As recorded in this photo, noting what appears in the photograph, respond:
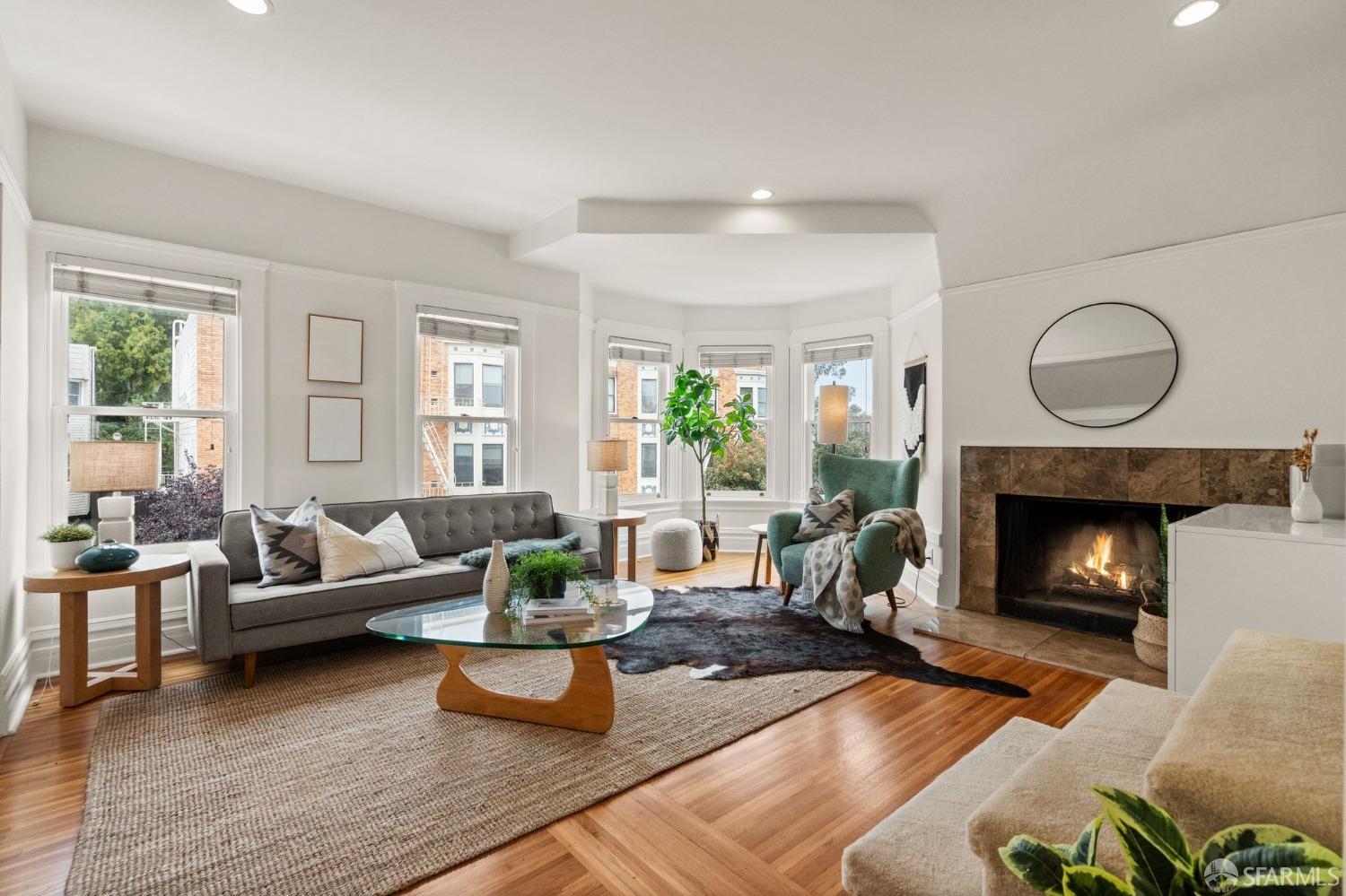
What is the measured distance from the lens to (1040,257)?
3.85 metres

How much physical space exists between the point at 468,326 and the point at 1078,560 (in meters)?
4.36

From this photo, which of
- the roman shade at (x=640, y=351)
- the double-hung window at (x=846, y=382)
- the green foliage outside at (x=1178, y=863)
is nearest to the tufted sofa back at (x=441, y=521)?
the roman shade at (x=640, y=351)

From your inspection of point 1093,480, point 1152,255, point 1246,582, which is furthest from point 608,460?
point 1246,582

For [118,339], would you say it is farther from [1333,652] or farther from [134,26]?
[1333,652]

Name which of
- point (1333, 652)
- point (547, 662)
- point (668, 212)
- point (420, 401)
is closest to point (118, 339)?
point (420, 401)

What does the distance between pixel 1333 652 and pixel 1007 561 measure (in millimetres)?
3255

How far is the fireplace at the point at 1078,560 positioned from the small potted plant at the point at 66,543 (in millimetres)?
4853

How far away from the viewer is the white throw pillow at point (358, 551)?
3.36 m

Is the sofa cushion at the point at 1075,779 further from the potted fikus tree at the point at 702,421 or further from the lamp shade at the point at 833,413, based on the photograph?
the potted fikus tree at the point at 702,421

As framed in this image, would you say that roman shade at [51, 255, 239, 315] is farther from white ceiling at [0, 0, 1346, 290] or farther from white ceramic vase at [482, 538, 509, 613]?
white ceramic vase at [482, 538, 509, 613]

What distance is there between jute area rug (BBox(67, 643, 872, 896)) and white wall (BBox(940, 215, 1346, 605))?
6.81 ft

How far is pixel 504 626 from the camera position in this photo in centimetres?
257

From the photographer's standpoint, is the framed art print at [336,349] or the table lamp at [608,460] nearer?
the framed art print at [336,349]

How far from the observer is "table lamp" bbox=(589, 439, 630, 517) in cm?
503
